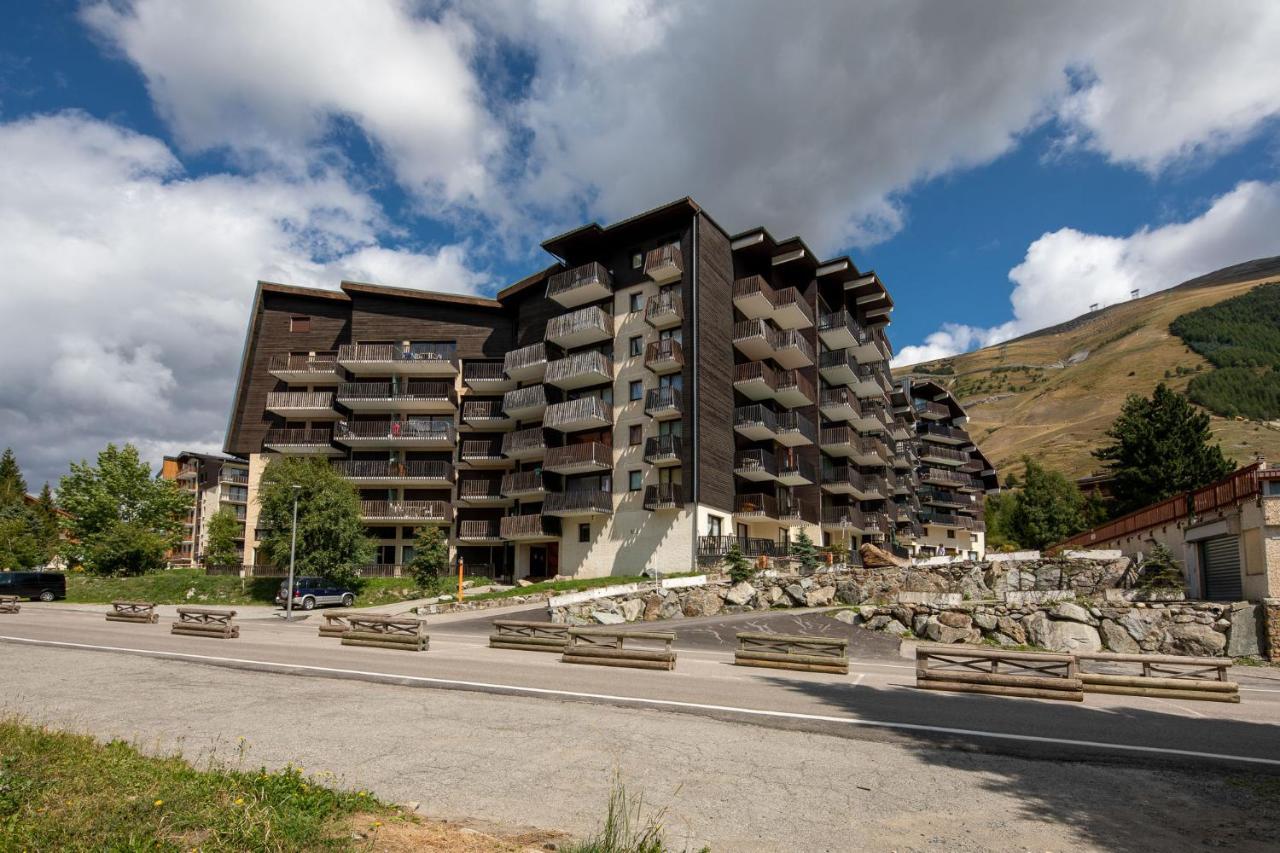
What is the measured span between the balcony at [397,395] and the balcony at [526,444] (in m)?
7.15

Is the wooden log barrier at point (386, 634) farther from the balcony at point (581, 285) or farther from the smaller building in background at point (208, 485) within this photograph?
the smaller building in background at point (208, 485)

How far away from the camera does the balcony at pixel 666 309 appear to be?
→ 134ft

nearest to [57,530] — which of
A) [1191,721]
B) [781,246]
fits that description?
[781,246]

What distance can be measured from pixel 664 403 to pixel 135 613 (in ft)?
83.3

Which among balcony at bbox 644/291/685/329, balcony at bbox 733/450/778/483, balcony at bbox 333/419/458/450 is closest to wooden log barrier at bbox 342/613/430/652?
balcony at bbox 644/291/685/329

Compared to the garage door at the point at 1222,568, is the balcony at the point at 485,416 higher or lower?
higher

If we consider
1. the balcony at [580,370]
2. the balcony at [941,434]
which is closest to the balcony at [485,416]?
the balcony at [580,370]

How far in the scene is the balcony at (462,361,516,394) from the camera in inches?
2021

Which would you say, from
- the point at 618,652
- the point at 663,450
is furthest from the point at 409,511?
the point at 618,652

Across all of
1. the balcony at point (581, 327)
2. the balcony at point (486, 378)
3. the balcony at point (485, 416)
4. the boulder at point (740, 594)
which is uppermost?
the balcony at point (581, 327)

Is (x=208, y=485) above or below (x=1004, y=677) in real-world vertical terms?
above

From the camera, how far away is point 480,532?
49.8 meters

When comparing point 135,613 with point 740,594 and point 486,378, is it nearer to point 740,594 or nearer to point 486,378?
point 740,594

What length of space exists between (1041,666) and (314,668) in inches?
628
